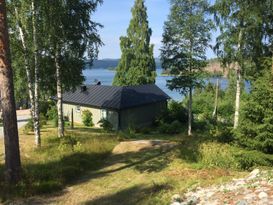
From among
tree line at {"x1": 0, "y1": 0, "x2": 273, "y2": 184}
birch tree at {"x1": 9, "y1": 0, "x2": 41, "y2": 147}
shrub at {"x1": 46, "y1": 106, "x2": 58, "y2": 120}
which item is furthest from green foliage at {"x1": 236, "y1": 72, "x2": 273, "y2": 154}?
shrub at {"x1": 46, "y1": 106, "x2": 58, "y2": 120}

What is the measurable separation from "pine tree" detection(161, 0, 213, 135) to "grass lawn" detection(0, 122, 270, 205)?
11.1 meters

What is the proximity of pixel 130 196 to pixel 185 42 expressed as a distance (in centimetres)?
1844

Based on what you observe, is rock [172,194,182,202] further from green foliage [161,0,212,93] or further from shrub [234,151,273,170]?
green foliage [161,0,212,93]

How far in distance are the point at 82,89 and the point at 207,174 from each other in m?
25.8

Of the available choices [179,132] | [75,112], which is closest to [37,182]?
[179,132]

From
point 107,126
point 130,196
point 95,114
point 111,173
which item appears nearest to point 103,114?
point 95,114

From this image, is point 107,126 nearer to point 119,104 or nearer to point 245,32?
point 119,104

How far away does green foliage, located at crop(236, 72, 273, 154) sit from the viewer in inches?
464

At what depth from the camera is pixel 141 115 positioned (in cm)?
3347

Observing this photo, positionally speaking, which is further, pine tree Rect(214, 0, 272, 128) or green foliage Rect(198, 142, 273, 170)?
pine tree Rect(214, 0, 272, 128)

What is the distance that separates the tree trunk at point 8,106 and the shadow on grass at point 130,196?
9.89 ft

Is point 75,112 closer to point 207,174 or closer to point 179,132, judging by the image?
point 179,132

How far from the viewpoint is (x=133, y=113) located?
3206 centimetres

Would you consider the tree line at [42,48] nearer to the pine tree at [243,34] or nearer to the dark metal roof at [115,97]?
the pine tree at [243,34]
